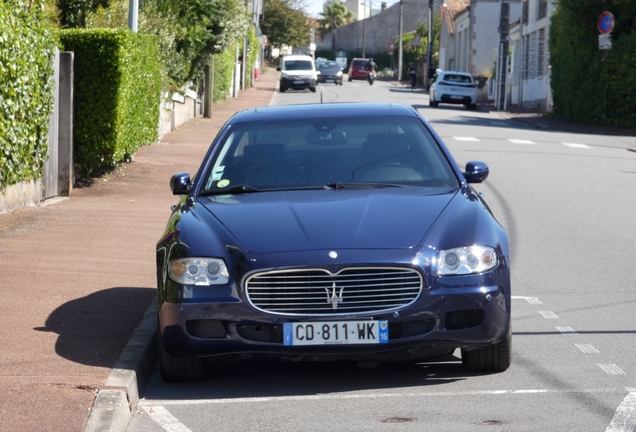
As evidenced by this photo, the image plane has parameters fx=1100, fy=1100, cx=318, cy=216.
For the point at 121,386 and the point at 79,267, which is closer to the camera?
the point at 121,386

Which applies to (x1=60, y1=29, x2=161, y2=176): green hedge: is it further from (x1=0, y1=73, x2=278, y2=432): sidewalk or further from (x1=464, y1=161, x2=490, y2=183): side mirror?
(x1=464, y1=161, x2=490, y2=183): side mirror

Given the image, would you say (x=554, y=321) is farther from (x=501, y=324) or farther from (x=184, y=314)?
(x=184, y=314)

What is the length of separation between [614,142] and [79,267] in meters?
21.0

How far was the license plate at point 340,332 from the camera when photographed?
5699mm

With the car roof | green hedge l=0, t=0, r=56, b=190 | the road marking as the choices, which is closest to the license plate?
the car roof

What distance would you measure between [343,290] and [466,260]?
0.69 meters

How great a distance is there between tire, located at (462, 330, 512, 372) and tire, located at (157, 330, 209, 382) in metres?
1.49

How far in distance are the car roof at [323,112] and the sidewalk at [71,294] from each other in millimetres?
1552

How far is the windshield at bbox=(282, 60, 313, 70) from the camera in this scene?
54644 millimetres

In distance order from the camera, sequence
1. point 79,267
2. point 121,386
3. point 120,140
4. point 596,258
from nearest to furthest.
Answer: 1. point 121,386
2. point 79,267
3. point 596,258
4. point 120,140

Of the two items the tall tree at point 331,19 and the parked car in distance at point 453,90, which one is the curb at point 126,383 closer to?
the parked car in distance at point 453,90

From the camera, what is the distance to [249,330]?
5809 mm

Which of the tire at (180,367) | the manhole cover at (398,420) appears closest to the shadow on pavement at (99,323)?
the tire at (180,367)

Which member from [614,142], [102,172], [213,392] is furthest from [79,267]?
[614,142]
